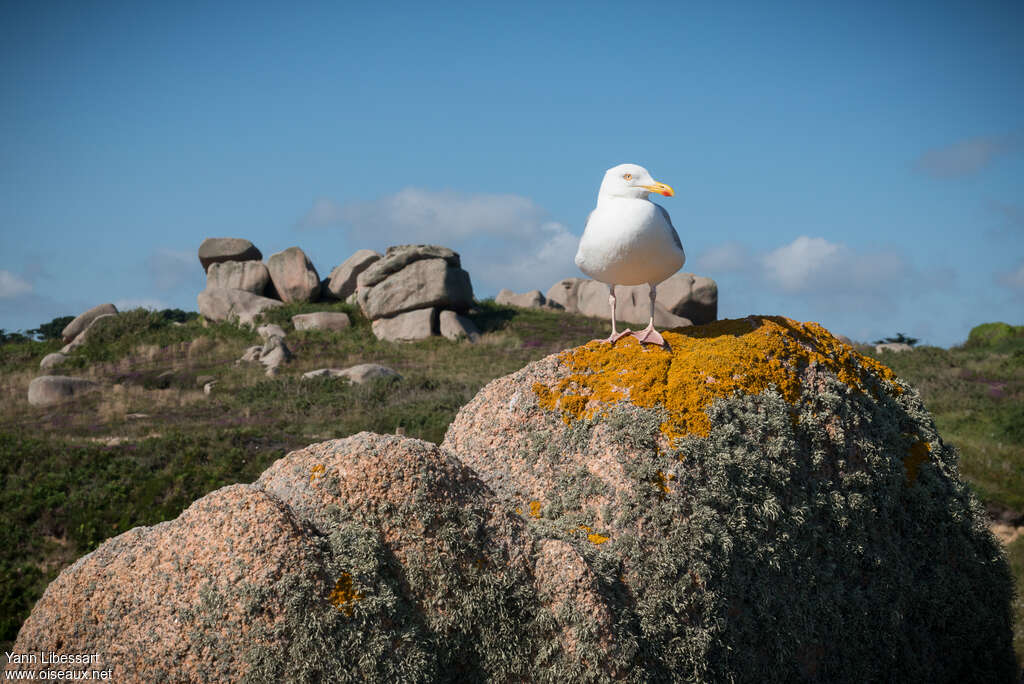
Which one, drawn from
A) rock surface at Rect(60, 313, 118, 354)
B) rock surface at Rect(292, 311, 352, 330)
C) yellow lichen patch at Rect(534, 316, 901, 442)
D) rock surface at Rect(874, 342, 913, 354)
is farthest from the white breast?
rock surface at Rect(60, 313, 118, 354)

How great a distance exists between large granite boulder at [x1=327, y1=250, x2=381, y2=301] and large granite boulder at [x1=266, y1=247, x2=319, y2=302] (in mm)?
1110

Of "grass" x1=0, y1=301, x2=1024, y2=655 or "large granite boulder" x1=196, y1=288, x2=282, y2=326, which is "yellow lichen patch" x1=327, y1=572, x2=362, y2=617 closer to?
"grass" x1=0, y1=301, x2=1024, y2=655

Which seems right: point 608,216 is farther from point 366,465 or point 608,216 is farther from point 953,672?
point 953,672

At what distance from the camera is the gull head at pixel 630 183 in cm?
682

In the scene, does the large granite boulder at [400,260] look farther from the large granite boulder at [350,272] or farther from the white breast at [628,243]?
the white breast at [628,243]

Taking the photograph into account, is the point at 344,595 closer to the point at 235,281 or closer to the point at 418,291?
the point at 418,291

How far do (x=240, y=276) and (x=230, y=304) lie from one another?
3.19 m

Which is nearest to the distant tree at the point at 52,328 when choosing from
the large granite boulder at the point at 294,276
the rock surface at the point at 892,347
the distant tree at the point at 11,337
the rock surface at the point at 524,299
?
the distant tree at the point at 11,337

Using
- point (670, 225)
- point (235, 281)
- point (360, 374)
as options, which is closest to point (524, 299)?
point (235, 281)

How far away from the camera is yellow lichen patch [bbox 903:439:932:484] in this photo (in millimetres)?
6656

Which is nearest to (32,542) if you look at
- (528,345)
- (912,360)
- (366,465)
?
(366,465)

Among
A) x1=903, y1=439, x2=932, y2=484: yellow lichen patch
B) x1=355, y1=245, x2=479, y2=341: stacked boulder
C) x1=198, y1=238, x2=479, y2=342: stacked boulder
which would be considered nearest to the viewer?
x1=903, y1=439, x2=932, y2=484: yellow lichen patch

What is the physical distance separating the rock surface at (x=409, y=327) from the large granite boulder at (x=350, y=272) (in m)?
5.64

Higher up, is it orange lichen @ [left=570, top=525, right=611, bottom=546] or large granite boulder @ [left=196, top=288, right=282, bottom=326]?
large granite boulder @ [left=196, top=288, right=282, bottom=326]
